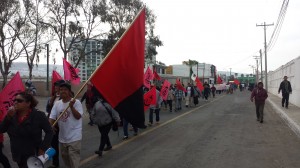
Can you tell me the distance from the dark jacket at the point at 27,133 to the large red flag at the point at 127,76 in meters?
1.11

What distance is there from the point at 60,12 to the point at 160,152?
1182 inches

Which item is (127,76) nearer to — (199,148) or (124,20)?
(199,148)

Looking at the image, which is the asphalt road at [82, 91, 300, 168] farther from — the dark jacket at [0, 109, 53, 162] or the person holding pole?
the dark jacket at [0, 109, 53, 162]

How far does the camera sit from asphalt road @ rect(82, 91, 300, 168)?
7.77 metres

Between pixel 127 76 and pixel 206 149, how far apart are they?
4.06 metres

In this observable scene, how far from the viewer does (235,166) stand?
7.45 meters

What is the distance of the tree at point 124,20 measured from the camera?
38734mm

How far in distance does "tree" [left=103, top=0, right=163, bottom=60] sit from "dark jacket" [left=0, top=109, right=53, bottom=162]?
3247 centimetres

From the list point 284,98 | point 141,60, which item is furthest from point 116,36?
point 141,60

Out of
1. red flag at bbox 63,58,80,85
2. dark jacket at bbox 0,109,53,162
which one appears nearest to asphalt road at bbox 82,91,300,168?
dark jacket at bbox 0,109,53,162

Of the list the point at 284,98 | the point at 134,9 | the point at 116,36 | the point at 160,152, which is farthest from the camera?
the point at 134,9

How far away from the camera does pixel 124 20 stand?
42.0 meters

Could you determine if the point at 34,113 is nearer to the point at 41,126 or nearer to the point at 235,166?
the point at 41,126

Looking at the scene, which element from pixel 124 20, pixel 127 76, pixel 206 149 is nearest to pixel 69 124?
pixel 127 76
